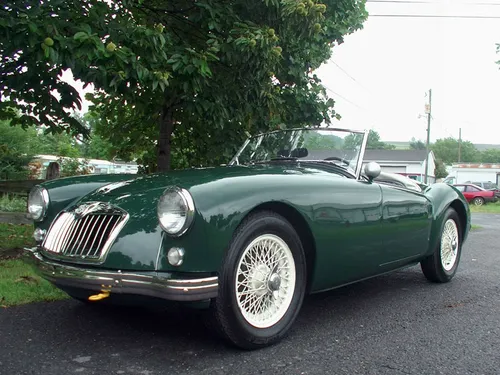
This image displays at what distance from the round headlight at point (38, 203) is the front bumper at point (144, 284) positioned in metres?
0.80

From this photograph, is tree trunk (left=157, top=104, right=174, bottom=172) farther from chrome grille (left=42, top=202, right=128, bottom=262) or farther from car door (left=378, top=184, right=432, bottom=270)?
chrome grille (left=42, top=202, right=128, bottom=262)

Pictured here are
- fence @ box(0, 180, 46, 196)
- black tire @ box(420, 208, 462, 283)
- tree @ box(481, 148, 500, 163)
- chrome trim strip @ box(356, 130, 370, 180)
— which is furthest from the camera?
tree @ box(481, 148, 500, 163)

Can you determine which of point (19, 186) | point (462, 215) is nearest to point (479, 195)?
point (462, 215)

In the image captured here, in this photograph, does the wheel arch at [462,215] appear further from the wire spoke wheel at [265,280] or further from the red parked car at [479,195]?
the red parked car at [479,195]

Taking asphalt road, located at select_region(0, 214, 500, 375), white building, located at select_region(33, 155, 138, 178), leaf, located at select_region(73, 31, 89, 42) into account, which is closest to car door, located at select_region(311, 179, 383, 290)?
asphalt road, located at select_region(0, 214, 500, 375)

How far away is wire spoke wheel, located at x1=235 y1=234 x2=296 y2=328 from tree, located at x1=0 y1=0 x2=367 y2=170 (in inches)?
92.0

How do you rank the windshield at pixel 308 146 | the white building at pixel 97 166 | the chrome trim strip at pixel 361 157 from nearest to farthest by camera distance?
the chrome trim strip at pixel 361 157, the windshield at pixel 308 146, the white building at pixel 97 166

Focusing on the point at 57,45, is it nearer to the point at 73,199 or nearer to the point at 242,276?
the point at 73,199

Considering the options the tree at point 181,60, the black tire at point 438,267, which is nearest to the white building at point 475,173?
the tree at point 181,60

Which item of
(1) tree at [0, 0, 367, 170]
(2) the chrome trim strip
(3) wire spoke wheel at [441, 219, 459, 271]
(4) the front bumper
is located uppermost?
(1) tree at [0, 0, 367, 170]

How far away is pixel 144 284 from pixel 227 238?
0.49 meters

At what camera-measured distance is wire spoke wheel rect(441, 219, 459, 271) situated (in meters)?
4.91

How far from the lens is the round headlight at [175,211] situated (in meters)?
2.53

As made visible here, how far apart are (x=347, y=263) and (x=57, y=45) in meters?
2.97
